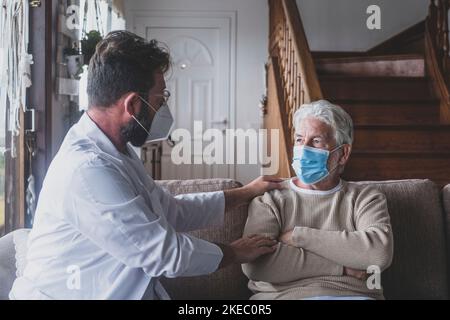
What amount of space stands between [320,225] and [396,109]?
8.08 ft

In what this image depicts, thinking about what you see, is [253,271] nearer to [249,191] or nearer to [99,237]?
[249,191]

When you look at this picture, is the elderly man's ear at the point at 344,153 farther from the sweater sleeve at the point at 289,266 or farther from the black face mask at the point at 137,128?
the black face mask at the point at 137,128

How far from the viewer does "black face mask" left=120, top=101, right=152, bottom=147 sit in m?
1.37

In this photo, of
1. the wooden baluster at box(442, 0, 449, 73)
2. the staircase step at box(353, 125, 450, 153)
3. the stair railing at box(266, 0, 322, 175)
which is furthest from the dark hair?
the wooden baluster at box(442, 0, 449, 73)

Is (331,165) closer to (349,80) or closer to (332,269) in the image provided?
(332,269)

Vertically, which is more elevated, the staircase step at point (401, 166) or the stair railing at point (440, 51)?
the stair railing at point (440, 51)

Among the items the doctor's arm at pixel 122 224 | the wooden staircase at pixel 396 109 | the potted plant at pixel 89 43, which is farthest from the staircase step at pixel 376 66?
the doctor's arm at pixel 122 224

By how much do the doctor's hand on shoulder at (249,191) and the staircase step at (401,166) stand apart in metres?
1.70

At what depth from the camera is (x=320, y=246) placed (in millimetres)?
1529

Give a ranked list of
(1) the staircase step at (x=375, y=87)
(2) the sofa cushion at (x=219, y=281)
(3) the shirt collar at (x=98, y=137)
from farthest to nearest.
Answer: (1) the staircase step at (x=375, y=87), (2) the sofa cushion at (x=219, y=281), (3) the shirt collar at (x=98, y=137)

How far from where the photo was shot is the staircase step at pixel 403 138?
3.56m

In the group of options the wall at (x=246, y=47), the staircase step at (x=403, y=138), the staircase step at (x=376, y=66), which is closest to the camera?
the staircase step at (x=403, y=138)

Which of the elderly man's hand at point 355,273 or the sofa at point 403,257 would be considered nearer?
the elderly man's hand at point 355,273
